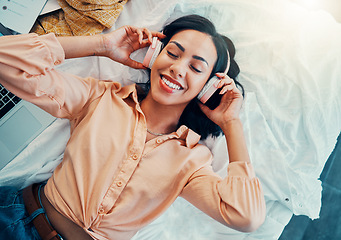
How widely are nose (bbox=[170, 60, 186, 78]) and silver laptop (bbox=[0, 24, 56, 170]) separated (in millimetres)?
657

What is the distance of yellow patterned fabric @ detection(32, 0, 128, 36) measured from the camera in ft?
4.40

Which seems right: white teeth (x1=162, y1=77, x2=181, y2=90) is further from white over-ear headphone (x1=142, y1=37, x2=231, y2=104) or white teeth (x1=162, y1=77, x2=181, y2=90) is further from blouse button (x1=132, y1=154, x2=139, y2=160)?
blouse button (x1=132, y1=154, x2=139, y2=160)

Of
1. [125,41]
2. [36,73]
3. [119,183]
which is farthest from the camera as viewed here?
[125,41]

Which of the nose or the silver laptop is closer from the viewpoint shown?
the nose

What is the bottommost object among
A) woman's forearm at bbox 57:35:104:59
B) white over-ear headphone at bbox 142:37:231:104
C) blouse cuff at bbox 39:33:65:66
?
white over-ear headphone at bbox 142:37:231:104

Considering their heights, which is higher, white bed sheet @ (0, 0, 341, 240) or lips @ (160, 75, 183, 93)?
lips @ (160, 75, 183, 93)

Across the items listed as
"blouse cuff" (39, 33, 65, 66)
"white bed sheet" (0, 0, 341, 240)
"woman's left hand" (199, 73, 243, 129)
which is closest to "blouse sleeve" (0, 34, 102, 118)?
"blouse cuff" (39, 33, 65, 66)

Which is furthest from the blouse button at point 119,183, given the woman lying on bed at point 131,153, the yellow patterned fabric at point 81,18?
the yellow patterned fabric at point 81,18

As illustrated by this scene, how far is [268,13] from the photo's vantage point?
57.7 inches

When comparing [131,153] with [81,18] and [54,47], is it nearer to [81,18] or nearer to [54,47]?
[54,47]

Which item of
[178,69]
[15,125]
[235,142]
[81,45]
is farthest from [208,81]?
[15,125]

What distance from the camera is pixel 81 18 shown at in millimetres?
1375

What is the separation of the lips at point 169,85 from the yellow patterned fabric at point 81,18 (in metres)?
0.51

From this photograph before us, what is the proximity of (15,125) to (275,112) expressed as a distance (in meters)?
1.21
